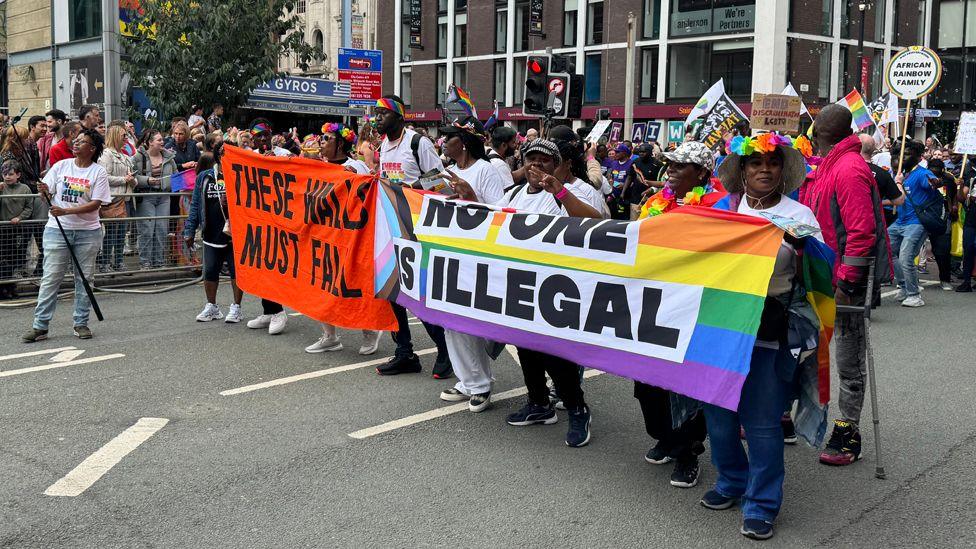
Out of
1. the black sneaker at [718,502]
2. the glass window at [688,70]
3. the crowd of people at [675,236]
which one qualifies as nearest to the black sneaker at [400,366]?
the crowd of people at [675,236]

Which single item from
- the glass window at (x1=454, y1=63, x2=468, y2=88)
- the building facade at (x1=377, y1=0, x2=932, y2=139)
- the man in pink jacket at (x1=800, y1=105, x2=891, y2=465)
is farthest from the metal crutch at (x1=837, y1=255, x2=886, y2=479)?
the glass window at (x1=454, y1=63, x2=468, y2=88)

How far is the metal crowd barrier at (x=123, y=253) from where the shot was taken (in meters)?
10.5

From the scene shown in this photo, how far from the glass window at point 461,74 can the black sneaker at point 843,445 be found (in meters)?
48.2

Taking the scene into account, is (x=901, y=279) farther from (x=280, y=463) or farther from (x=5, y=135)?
(x=5, y=135)

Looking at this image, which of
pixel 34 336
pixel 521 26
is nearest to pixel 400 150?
pixel 34 336

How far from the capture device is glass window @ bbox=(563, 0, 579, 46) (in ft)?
151

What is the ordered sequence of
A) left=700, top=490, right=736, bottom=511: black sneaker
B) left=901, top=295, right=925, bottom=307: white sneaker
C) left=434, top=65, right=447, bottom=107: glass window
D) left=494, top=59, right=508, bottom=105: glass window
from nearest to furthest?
left=700, top=490, right=736, bottom=511: black sneaker
left=901, top=295, right=925, bottom=307: white sneaker
left=494, top=59, right=508, bottom=105: glass window
left=434, top=65, right=447, bottom=107: glass window

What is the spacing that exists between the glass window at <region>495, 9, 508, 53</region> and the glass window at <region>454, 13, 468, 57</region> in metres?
2.55

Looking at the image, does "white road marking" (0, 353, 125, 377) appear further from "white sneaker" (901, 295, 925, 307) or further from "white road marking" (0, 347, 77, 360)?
"white sneaker" (901, 295, 925, 307)

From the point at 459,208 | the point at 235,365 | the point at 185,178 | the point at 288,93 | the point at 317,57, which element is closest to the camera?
the point at 459,208

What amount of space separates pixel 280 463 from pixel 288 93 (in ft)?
112

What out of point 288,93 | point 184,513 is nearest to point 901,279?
point 184,513

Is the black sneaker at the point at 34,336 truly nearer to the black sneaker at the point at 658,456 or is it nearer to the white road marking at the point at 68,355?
the white road marking at the point at 68,355

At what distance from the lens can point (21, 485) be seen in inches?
191
